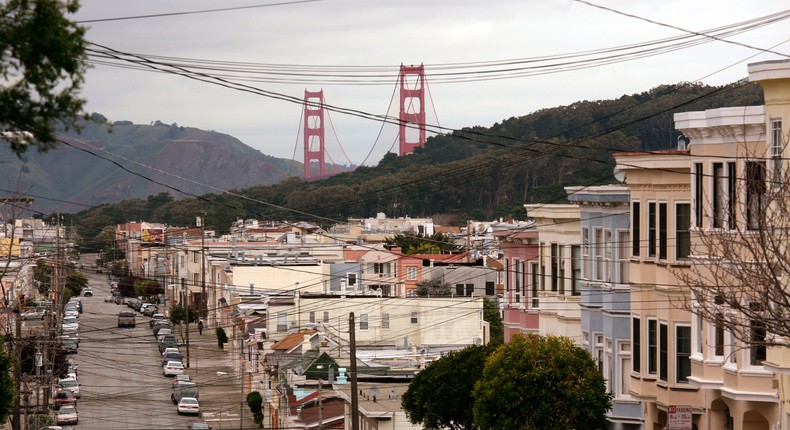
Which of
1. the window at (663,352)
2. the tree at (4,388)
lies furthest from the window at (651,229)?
the tree at (4,388)

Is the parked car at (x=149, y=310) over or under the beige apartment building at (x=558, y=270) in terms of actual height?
under

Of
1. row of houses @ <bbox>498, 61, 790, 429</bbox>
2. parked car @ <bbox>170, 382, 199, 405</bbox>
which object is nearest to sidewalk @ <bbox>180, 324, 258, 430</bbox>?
parked car @ <bbox>170, 382, 199, 405</bbox>

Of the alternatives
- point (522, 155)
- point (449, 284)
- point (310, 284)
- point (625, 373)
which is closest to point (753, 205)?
point (625, 373)

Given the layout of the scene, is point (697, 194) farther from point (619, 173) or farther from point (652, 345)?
point (619, 173)

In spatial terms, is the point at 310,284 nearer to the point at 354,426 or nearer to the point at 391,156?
the point at 354,426

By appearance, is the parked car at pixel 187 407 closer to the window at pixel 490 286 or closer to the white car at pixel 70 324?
the window at pixel 490 286

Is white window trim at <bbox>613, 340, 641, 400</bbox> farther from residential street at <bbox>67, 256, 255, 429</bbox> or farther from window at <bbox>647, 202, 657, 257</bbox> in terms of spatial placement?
residential street at <bbox>67, 256, 255, 429</bbox>
